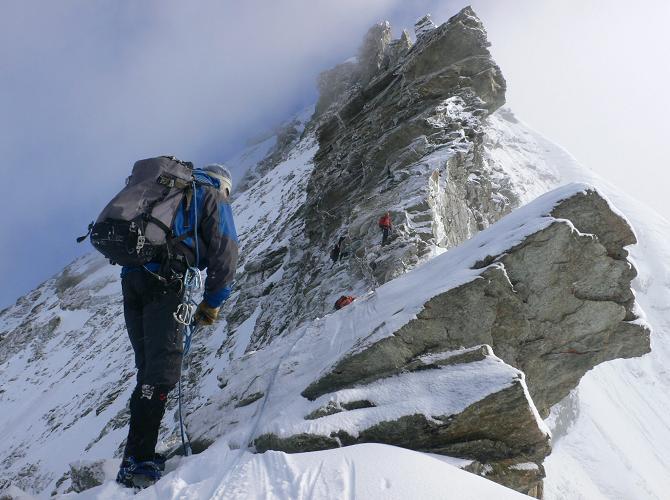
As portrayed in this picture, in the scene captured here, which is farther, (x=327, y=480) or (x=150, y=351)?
(x=150, y=351)

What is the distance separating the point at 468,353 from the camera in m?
4.35

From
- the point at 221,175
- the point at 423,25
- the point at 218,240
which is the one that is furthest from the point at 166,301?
the point at 423,25

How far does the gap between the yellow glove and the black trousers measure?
0.35 meters

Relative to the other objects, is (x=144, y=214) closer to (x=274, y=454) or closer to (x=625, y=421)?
(x=274, y=454)

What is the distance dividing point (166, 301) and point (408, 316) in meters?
2.39

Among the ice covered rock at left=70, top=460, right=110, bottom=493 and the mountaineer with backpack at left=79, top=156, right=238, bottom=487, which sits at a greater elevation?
the mountaineer with backpack at left=79, top=156, right=238, bottom=487

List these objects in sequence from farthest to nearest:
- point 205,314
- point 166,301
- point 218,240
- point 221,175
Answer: point 221,175, point 205,314, point 218,240, point 166,301

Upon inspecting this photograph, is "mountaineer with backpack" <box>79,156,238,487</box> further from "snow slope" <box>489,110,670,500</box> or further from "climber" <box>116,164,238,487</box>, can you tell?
"snow slope" <box>489,110,670,500</box>

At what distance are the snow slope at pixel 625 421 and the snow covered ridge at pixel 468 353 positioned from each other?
18388mm

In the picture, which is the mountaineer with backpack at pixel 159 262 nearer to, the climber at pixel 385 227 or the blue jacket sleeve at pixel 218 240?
the blue jacket sleeve at pixel 218 240

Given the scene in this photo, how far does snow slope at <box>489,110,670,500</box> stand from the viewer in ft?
98.0

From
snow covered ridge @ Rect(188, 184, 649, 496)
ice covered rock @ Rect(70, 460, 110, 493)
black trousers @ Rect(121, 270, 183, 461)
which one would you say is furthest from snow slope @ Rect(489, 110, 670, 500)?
ice covered rock @ Rect(70, 460, 110, 493)

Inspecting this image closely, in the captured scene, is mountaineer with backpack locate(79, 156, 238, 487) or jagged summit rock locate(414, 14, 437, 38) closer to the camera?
mountaineer with backpack locate(79, 156, 238, 487)

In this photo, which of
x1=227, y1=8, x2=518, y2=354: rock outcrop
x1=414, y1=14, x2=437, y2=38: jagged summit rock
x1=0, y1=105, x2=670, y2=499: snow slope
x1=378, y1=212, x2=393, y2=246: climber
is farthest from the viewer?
x1=414, y1=14, x2=437, y2=38: jagged summit rock
